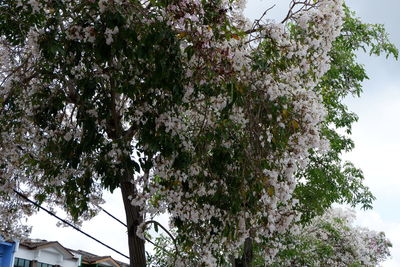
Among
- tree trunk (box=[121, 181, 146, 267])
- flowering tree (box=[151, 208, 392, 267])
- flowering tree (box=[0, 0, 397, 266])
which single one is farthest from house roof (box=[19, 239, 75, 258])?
flowering tree (box=[0, 0, 397, 266])

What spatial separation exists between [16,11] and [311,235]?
15032 millimetres

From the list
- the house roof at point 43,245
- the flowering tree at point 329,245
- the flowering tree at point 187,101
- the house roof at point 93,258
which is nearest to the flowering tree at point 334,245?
the flowering tree at point 329,245

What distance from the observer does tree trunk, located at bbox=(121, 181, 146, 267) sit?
10.0m

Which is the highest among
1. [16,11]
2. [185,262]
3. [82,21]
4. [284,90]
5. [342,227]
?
[342,227]

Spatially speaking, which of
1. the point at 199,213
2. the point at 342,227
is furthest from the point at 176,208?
the point at 342,227

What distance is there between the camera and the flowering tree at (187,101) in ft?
25.1

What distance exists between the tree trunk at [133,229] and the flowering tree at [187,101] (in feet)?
0.34

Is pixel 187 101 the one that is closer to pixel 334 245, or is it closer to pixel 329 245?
pixel 329 245

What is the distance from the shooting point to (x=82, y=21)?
805 centimetres

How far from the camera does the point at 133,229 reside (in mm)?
10188

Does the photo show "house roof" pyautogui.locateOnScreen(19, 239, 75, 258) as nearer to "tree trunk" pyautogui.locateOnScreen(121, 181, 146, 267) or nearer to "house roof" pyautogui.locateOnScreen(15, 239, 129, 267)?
"house roof" pyautogui.locateOnScreen(15, 239, 129, 267)

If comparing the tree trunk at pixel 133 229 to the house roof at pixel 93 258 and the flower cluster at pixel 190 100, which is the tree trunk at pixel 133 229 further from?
the house roof at pixel 93 258

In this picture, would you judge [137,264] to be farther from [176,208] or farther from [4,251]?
[4,251]

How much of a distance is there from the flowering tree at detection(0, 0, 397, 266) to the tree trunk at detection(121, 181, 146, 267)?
10 centimetres
